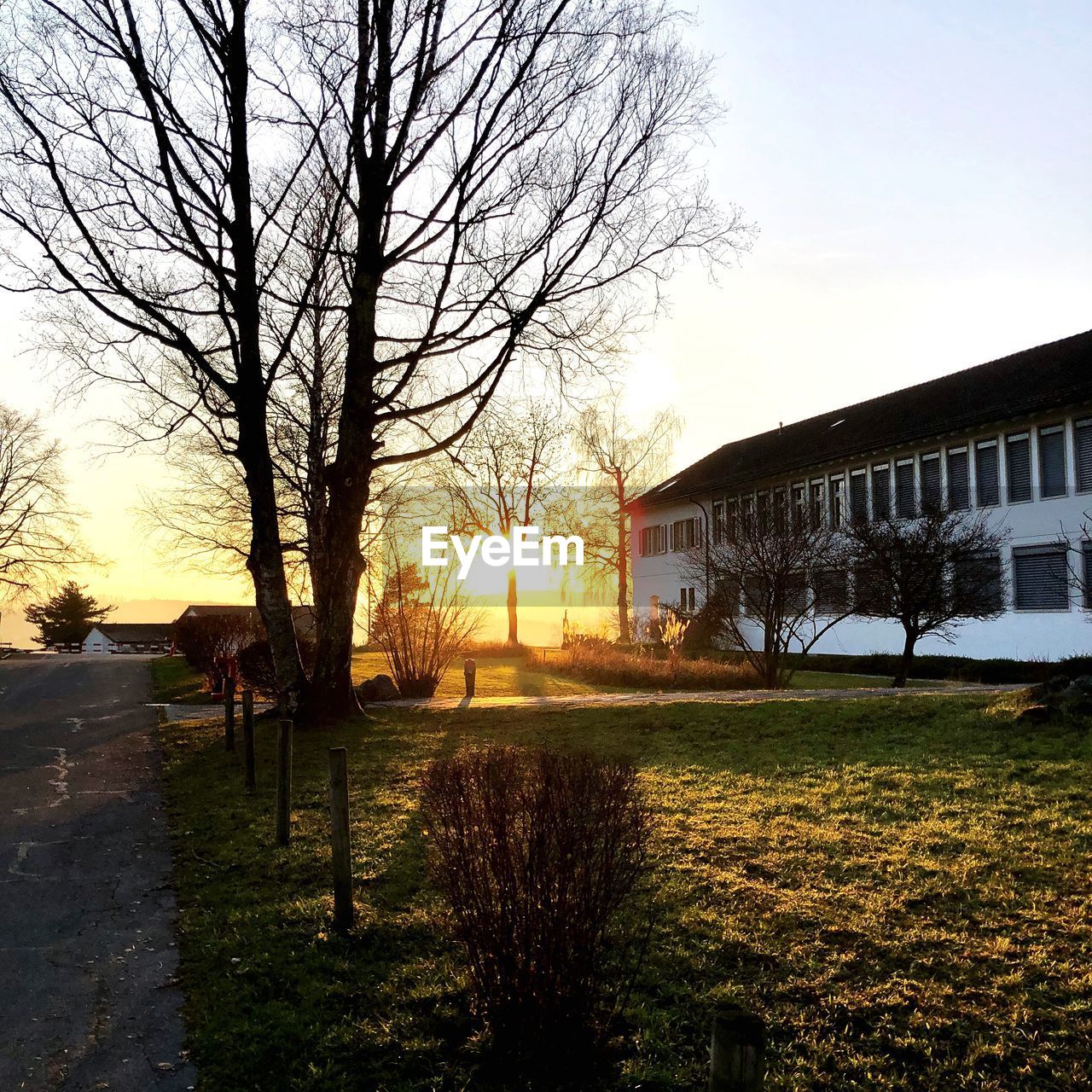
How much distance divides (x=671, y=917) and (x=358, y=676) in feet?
70.4

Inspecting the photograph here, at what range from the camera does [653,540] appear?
52156 millimetres

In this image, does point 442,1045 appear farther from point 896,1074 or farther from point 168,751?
point 168,751

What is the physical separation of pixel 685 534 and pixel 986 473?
61.8 ft

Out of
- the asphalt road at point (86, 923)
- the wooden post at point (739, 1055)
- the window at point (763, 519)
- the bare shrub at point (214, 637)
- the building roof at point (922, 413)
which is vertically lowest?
the asphalt road at point (86, 923)

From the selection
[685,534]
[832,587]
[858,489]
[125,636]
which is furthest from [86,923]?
[125,636]

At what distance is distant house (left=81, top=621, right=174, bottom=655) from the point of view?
303ft

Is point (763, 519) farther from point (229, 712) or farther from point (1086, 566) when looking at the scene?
point (229, 712)

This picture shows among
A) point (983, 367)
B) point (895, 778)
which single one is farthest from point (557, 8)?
point (983, 367)

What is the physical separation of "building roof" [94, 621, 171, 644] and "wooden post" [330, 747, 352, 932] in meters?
94.7

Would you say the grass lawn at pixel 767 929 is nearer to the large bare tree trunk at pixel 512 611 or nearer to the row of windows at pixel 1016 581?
the row of windows at pixel 1016 581

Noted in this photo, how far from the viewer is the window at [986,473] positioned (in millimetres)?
30156

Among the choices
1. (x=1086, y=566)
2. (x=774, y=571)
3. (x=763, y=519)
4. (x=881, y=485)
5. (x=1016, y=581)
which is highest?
(x=881, y=485)

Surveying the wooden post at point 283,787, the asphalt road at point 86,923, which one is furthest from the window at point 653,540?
the wooden post at point 283,787

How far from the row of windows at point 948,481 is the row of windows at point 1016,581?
162cm
